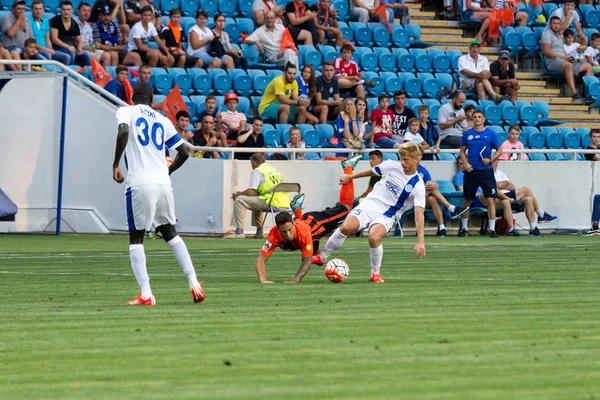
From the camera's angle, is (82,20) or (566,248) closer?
(566,248)

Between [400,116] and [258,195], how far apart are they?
14.3 ft

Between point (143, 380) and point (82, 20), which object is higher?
point (82, 20)

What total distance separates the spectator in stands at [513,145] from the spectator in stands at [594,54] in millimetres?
5900

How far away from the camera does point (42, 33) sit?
24125 millimetres

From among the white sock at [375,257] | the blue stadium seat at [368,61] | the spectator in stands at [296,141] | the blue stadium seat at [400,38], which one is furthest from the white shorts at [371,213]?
the blue stadium seat at [400,38]

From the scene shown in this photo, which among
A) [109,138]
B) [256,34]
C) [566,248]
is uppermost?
[256,34]

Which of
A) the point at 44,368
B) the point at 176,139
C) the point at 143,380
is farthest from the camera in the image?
the point at 176,139

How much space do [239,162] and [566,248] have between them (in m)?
6.64

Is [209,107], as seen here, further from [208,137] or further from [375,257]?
[375,257]

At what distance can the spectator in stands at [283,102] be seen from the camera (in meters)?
25.1

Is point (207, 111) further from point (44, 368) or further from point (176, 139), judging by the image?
point (44, 368)

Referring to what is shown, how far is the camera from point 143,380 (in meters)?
6.45

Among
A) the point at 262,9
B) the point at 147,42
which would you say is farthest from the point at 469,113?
the point at 147,42

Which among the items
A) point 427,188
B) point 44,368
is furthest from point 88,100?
point 44,368
